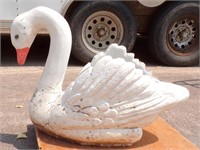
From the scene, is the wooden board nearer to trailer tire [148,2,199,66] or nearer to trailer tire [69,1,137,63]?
trailer tire [69,1,137,63]

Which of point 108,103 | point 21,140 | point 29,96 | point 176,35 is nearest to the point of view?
point 108,103

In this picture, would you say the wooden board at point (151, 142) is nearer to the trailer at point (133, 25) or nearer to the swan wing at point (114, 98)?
the swan wing at point (114, 98)

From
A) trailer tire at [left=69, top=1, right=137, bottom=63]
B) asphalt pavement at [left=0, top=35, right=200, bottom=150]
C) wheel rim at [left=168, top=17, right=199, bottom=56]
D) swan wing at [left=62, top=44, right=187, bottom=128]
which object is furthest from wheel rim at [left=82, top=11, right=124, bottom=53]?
swan wing at [left=62, top=44, right=187, bottom=128]

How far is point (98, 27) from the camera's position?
6941 mm

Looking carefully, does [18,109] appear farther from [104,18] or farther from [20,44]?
[104,18]

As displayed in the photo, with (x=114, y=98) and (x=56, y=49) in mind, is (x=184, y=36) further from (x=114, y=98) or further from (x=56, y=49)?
(x=114, y=98)

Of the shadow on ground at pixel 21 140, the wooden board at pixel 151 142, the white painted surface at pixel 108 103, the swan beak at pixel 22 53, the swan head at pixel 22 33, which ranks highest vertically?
the swan head at pixel 22 33

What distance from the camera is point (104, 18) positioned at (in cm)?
692

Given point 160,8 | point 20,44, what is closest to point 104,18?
point 160,8

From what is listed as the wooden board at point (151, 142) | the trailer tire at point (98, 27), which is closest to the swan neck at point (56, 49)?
the wooden board at point (151, 142)

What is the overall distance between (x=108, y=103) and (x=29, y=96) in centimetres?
213

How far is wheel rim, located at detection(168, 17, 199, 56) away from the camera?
7141mm

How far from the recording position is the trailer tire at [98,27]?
6.77 meters

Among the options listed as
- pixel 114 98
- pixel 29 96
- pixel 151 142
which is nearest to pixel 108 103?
pixel 114 98
